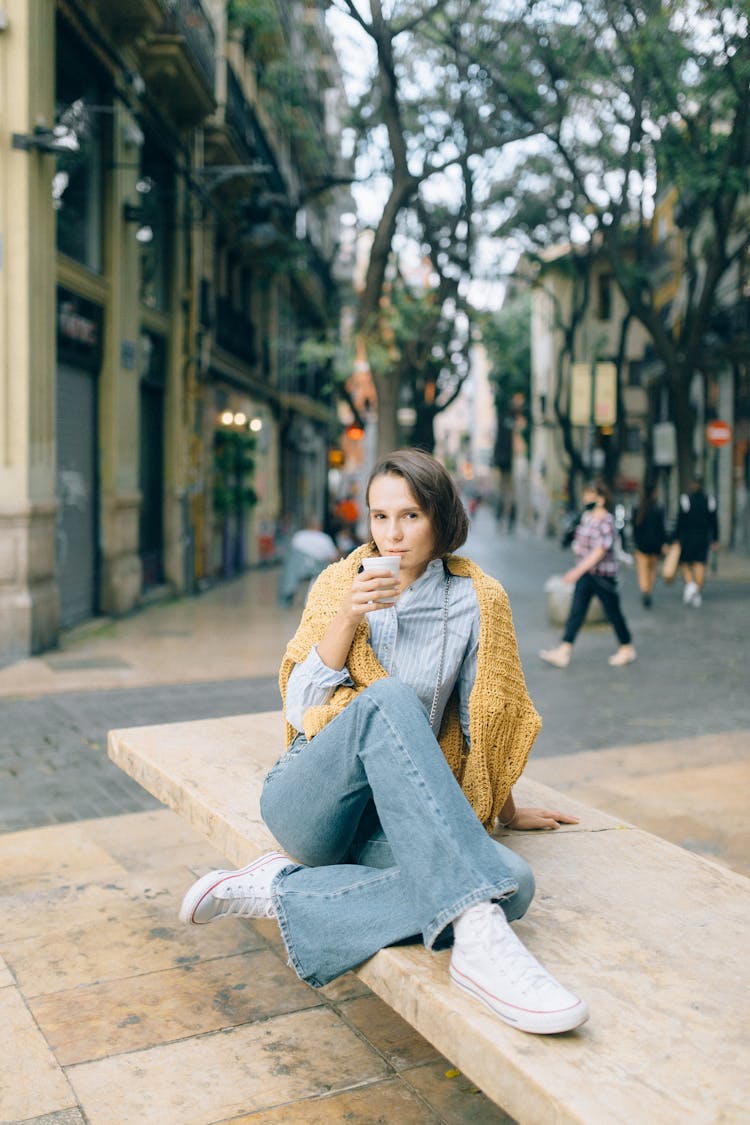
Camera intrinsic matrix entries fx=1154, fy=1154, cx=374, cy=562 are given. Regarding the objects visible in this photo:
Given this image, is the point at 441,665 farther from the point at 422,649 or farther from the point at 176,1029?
the point at 176,1029

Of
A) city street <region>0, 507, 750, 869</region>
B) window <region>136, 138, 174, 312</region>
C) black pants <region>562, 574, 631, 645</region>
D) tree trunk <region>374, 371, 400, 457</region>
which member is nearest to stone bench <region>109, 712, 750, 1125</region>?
city street <region>0, 507, 750, 869</region>

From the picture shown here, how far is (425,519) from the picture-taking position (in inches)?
116

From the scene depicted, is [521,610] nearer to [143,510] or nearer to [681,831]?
[143,510]

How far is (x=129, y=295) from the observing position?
13.9 meters

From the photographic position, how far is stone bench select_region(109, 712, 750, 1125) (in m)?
1.87

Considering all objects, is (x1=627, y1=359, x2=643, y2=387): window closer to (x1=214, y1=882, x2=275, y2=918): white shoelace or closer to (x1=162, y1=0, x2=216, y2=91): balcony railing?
(x1=162, y1=0, x2=216, y2=91): balcony railing

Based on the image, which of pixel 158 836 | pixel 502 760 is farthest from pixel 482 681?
pixel 158 836

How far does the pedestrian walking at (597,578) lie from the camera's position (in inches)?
399

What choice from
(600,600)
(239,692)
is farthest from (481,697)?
(600,600)

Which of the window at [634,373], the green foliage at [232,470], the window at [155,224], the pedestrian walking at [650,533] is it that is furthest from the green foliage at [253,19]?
the window at [634,373]

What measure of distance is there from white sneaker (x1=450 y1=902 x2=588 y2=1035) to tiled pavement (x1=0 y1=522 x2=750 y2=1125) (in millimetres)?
697

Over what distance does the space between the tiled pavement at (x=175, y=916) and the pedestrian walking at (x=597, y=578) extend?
0.38 meters

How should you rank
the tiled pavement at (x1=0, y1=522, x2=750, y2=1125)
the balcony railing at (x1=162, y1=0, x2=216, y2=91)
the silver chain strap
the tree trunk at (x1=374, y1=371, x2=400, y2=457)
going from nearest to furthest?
the tiled pavement at (x1=0, y1=522, x2=750, y2=1125) → the silver chain strap → the tree trunk at (x1=374, y1=371, x2=400, y2=457) → the balcony railing at (x1=162, y1=0, x2=216, y2=91)

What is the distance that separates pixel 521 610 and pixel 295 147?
18.9m
